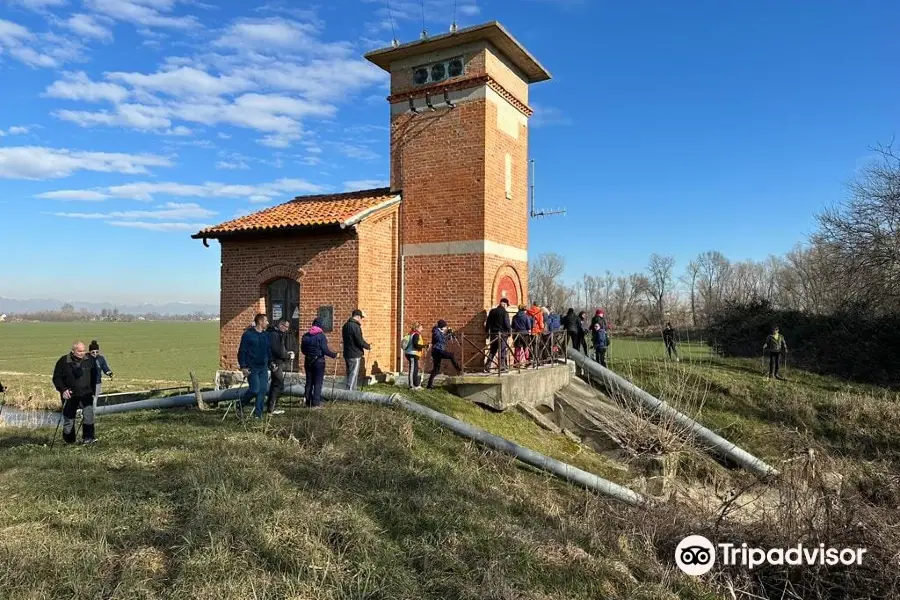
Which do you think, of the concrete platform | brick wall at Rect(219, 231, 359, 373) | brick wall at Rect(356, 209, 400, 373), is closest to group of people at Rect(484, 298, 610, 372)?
the concrete platform

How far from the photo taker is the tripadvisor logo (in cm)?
514

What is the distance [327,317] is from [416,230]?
2995mm

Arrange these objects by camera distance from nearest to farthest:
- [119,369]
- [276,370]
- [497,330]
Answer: [276,370], [497,330], [119,369]

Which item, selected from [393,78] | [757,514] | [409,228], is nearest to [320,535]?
[757,514]

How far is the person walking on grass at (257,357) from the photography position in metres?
8.94

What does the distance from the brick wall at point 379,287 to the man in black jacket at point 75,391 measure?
548cm

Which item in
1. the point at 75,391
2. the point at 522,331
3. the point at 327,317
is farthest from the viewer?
the point at 327,317

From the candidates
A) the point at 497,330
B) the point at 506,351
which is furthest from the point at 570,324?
the point at 497,330

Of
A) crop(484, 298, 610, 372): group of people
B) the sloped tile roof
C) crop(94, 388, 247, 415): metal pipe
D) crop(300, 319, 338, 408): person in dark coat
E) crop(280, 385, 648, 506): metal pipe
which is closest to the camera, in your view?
crop(280, 385, 648, 506): metal pipe

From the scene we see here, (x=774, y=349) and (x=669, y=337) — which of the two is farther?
(x=669, y=337)

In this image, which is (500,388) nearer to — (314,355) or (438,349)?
(438,349)

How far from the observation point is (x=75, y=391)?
27.2ft

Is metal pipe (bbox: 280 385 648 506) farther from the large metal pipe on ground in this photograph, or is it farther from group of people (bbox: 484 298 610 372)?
group of people (bbox: 484 298 610 372)

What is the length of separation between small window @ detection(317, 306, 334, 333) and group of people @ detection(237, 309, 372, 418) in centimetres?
236
